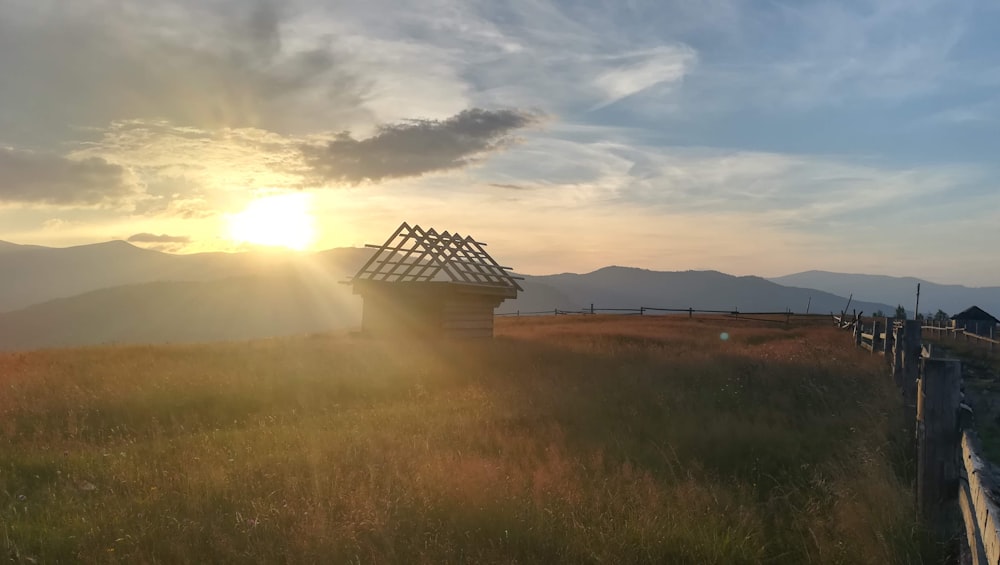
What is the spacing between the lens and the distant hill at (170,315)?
137 m

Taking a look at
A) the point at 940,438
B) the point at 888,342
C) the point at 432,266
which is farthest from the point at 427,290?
the point at 940,438

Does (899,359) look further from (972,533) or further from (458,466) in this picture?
(972,533)

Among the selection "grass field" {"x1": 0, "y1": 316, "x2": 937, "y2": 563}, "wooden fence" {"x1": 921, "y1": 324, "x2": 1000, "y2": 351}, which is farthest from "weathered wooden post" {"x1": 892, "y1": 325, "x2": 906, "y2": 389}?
"wooden fence" {"x1": 921, "y1": 324, "x2": 1000, "y2": 351}

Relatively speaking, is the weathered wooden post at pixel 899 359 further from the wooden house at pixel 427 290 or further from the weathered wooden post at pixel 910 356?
the wooden house at pixel 427 290

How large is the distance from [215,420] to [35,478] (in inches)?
142

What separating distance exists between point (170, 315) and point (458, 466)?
15974cm

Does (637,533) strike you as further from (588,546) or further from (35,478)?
(35,478)

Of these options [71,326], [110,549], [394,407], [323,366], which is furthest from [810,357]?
[71,326]

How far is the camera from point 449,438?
8484 millimetres

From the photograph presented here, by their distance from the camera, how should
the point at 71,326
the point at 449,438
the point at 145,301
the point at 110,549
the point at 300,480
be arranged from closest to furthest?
the point at 110,549
the point at 300,480
the point at 449,438
the point at 71,326
the point at 145,301

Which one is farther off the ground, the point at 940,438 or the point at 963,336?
the point at 940,438

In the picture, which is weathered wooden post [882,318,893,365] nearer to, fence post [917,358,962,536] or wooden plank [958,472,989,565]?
fence post [917,358,962,536]

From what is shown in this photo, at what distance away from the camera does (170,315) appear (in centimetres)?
14725

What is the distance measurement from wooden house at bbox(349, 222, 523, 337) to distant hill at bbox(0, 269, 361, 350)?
10738cm
